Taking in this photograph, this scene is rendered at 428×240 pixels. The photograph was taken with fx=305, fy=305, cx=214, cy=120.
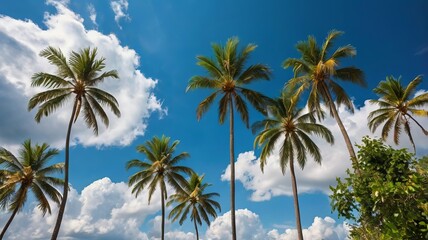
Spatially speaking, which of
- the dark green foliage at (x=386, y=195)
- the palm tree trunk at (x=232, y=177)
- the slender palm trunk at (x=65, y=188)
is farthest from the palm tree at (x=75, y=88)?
the dark green foliage at (x=386, y=195)

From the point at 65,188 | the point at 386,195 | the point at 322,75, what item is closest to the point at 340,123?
the point at 322,75

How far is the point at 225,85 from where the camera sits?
67.1 ft

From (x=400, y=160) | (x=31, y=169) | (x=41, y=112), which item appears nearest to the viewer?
(x=400, y=160)

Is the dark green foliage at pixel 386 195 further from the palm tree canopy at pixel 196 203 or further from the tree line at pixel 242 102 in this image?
the palm tree canopy at pixel 196 203

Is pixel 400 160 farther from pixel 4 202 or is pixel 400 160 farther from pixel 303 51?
pixel 4 202

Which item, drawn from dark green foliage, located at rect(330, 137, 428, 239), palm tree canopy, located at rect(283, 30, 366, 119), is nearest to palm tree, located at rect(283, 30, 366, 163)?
palm tree canopy, located at rect(283, 30, 366, 119)

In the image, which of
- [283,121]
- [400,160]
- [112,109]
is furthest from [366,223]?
[112,109]

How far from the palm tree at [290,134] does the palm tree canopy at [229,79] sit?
2277mm

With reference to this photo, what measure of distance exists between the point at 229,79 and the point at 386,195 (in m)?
15.4

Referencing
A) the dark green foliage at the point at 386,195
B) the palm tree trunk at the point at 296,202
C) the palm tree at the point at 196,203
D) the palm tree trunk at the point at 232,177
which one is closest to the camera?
the dark green foliage at the point at 386,195

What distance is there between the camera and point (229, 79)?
67.3ft

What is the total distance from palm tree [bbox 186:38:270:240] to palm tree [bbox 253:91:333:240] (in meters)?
2.31

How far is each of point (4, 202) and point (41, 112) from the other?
8.95 meters

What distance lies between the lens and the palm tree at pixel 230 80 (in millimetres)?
20578
